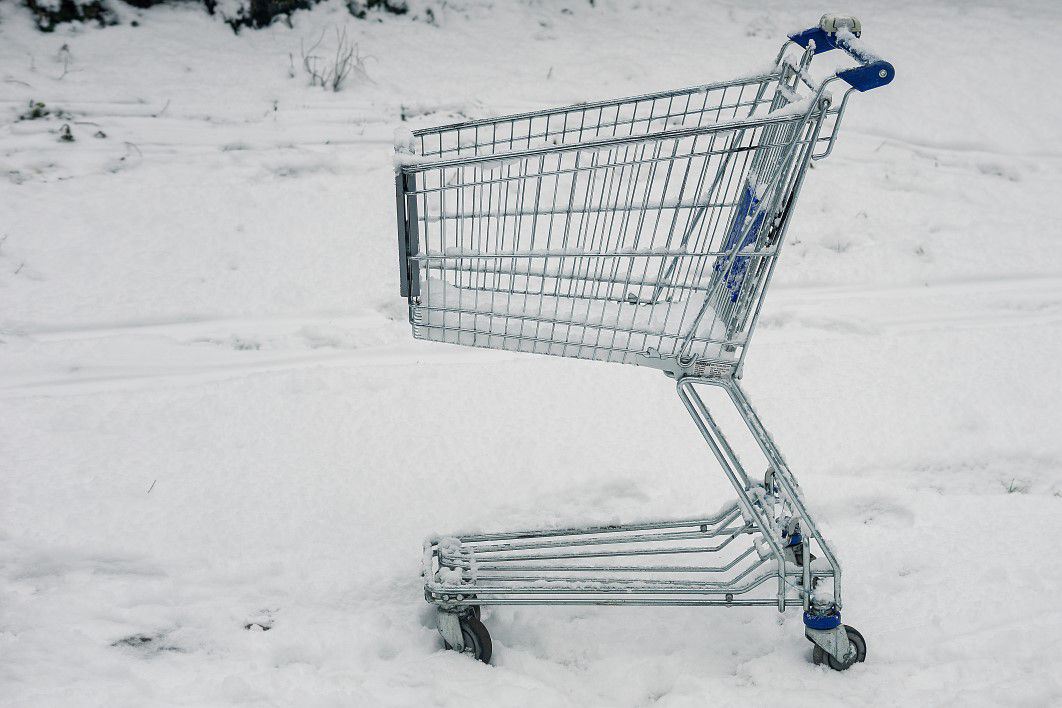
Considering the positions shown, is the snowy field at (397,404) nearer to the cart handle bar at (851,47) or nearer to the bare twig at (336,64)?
the bare twig at (336,64)

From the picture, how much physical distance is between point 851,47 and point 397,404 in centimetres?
192

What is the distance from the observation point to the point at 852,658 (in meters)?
2.38

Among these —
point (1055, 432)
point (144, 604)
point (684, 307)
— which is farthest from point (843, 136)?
point (144, 604)

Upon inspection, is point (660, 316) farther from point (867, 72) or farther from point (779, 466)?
point (867, 72)

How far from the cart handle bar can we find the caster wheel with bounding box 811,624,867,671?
1.33 metres

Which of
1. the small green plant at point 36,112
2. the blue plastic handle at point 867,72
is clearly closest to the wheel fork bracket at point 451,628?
the blue plastic handle at point 867,72

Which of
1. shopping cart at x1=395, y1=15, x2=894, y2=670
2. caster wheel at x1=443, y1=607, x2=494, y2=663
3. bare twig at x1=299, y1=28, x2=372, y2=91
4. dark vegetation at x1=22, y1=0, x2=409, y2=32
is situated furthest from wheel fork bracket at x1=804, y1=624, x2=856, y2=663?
dark vegetation at x1=22, y1=0, x2=409, y2=32

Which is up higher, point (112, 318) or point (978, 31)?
point (978, 31)

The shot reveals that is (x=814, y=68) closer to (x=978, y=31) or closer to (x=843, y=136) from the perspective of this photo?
(x=843, y=136)

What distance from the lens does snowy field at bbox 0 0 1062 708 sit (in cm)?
240

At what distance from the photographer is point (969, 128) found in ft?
17.5

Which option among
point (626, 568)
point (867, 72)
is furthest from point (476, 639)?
point (867, 72)

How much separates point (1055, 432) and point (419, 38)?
422 cm

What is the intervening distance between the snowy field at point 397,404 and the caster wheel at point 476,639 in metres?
0.04
